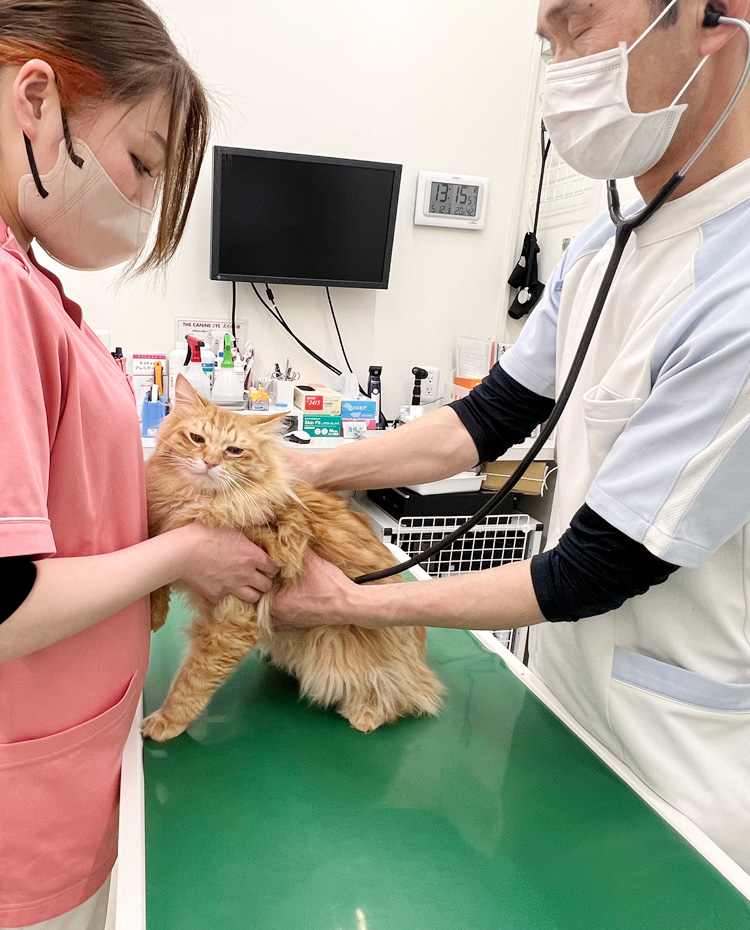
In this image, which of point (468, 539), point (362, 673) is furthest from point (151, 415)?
point (362, 673)

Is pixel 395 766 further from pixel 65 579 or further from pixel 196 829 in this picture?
pixel 65 579

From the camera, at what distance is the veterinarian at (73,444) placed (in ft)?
2.14

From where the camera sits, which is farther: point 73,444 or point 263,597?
point 263,597

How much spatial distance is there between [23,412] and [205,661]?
0.56 metres

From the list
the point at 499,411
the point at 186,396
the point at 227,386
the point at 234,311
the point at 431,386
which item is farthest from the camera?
the point at 431,386

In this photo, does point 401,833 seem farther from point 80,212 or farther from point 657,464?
point 80,212

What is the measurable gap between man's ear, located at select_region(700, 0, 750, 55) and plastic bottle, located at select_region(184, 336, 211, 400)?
7.12 feet

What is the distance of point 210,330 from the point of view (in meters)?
2.97

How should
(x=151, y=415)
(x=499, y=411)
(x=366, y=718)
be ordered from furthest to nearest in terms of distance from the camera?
(x=151, y=415), (x=499, y=411), (x=366, y=718)

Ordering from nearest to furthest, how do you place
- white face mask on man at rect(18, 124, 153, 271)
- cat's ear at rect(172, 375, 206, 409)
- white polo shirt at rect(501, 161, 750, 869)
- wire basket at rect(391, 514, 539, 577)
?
white face mask on man at rect(18, 124, 153, 271), white polo shirt at rect(501, 161, 750, 869), cat's ear at rect(172, 375, 206, 409), wire basket at rect(391, 514, 539, 577)

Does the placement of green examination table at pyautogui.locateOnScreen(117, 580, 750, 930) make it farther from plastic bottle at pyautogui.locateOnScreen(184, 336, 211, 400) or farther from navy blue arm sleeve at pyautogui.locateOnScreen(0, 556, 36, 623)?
plastic bottle at pyautogui.locateOnScreen(184, 336, 211, 400)

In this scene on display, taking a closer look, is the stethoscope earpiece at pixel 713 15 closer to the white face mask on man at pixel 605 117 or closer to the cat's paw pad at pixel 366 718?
the white face mask on man at pixel 605 117

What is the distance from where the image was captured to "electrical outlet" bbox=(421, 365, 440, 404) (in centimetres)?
330

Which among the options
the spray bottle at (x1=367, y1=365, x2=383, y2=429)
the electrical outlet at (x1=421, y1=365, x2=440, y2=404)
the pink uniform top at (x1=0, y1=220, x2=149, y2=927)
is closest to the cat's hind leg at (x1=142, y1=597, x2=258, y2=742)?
the pink uniform top at (x1=0, y1=220, x2=149, y2=927)
